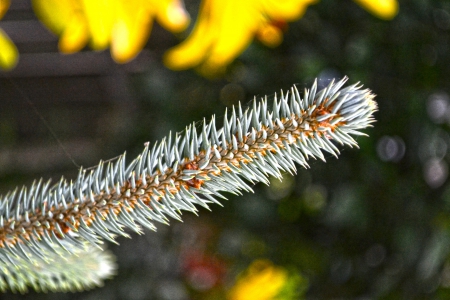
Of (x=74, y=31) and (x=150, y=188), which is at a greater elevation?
(x=74, y=31)

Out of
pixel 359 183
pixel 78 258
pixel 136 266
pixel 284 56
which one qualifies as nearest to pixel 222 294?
pixel 136 266

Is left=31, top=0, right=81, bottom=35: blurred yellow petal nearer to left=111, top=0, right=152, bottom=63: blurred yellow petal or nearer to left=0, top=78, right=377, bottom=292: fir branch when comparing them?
left=111, top=0, right=152, bottom=63: blurred yellow petal

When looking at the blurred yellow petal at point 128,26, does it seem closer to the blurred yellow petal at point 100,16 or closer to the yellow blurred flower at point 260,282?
the blurred yellow petal at point 100,16

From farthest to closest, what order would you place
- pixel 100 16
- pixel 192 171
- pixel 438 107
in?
pixel 438 107, pixel 100 16, pixel 192 171

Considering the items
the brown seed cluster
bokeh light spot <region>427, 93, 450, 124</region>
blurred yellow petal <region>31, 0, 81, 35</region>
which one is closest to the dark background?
bokeh light spot <region>427, 93, 450, 124</region>

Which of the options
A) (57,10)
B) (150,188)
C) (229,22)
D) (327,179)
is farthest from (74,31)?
(327,179)

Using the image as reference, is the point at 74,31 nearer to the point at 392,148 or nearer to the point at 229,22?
the point at 229,22

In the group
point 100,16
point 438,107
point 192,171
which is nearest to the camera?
point 192,171
